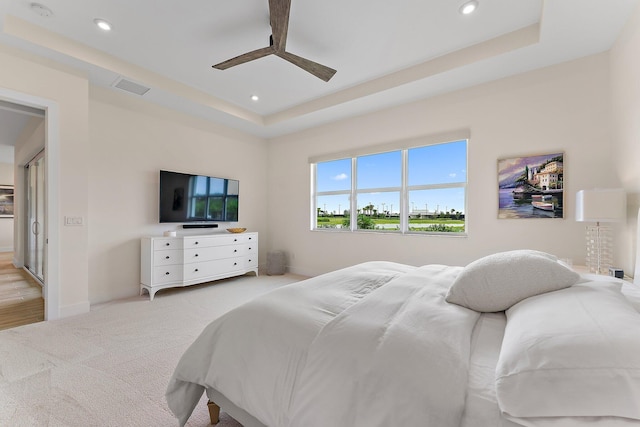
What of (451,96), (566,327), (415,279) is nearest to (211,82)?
(451,96)

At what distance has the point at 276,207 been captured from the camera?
18.2ft

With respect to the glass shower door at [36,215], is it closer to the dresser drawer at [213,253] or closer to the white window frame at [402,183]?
the dresser drawer at [213,253]

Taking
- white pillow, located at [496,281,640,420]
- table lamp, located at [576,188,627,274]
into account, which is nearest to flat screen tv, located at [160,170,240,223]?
white pillow, located at [496,281,640,420]

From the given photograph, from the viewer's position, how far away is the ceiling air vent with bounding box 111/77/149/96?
329 centimetres

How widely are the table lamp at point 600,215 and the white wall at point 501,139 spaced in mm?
485

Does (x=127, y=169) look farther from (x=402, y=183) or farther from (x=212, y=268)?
(x=402, y=183)

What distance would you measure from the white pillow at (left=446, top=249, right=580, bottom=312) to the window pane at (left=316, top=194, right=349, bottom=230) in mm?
3511

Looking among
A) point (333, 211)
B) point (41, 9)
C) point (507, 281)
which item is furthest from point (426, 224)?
point (41, 9)

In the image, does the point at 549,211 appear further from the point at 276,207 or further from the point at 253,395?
the point at 276,207

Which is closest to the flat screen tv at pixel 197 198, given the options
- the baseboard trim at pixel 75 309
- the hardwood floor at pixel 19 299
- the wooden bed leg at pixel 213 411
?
the baseboard trim at pixel 75 309

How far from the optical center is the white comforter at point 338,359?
0.81 metres

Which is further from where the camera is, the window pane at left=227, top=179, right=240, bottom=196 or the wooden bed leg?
the window pane at left=227, top=179, right=240, bottom=196

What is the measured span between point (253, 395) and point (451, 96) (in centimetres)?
392

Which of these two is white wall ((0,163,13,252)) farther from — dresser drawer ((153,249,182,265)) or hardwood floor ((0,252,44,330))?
dresser drawer ((153,249,182,265))
